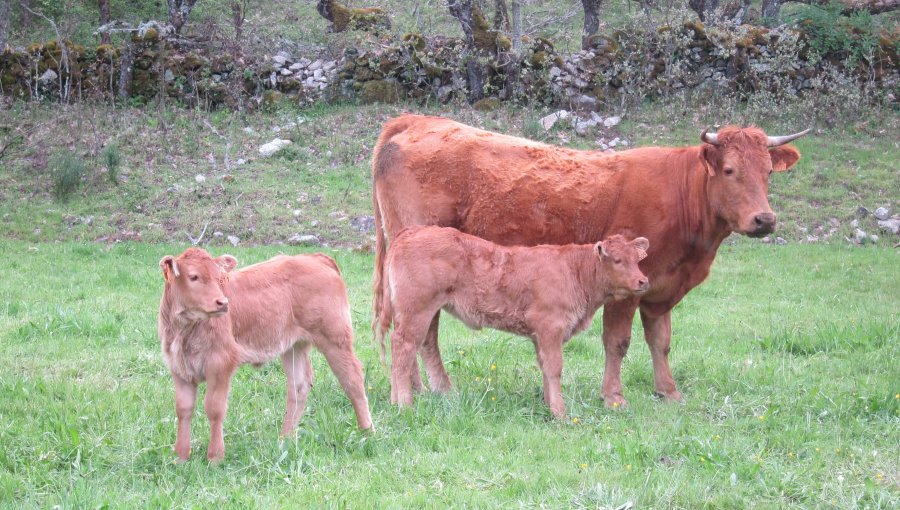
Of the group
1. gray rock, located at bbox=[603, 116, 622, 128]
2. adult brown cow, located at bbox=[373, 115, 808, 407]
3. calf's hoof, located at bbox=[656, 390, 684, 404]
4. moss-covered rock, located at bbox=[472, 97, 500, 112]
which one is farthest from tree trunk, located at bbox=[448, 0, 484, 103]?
calf's hoof, located at bbox=[656, 390, 684, 404]

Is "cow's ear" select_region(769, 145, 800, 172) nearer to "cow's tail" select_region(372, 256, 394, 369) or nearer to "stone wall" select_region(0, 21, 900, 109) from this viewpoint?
"cow's tail" select_region(372, 256, 394, 369)

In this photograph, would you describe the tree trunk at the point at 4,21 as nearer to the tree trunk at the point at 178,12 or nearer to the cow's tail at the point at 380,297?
the tree trunk at the point at 178,12

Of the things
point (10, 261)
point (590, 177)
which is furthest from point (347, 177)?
point (590, 177)

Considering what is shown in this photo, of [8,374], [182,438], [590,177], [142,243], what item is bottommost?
[142,243]

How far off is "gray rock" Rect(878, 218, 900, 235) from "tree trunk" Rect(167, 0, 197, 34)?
15.8 metres

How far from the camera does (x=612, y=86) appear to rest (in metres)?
20.9

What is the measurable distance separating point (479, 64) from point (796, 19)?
772cm

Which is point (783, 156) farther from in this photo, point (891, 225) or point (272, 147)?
point (272, 147)

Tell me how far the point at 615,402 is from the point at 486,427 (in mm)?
1498

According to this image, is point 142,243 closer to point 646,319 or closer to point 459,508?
point 646,319

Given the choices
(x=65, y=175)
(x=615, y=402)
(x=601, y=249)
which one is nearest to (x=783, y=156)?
(x=601, y=249)

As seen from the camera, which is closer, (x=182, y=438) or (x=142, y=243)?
(x=182, y=438)

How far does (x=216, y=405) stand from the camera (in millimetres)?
6090

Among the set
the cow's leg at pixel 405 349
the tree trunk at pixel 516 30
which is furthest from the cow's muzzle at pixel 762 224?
the tree trunk at pixel 516 30
